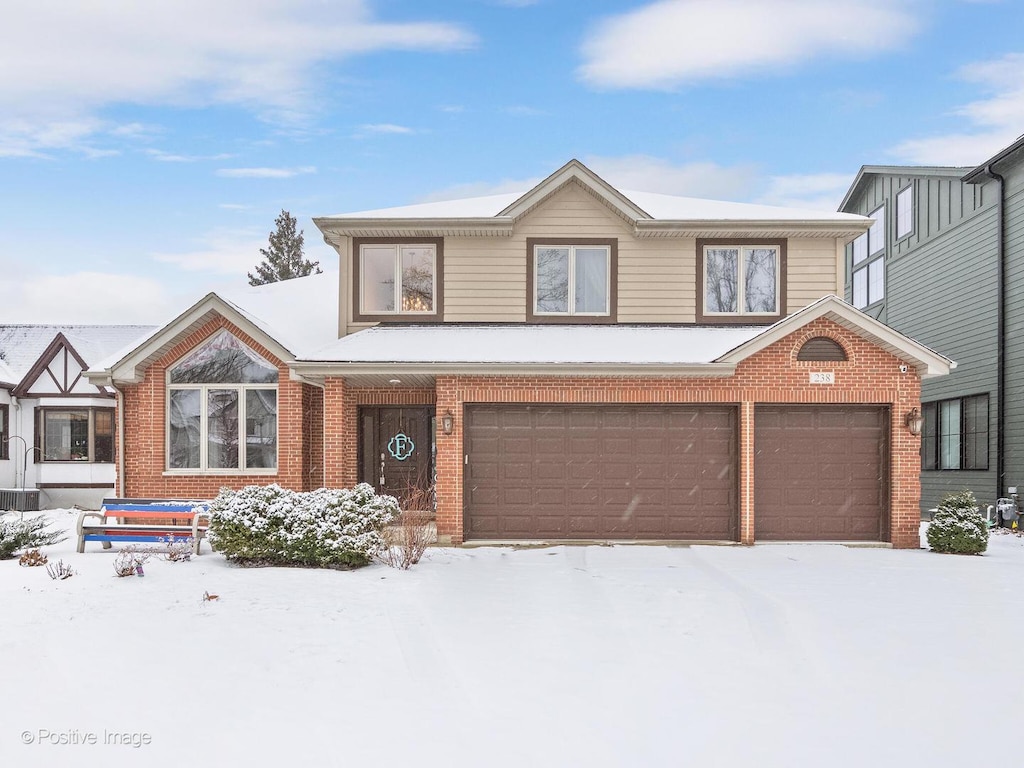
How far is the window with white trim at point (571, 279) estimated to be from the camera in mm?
14008

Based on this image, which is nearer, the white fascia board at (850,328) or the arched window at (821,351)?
the white fascia board at (850,328)

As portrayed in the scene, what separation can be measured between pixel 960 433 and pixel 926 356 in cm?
775

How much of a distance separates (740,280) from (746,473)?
13.9 ft

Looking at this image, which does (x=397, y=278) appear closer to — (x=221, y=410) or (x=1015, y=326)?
(x=221, y=410)

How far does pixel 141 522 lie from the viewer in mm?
10914

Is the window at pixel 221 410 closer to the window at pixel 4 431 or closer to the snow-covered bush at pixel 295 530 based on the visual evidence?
the snow-covered bush at pixel 295 530

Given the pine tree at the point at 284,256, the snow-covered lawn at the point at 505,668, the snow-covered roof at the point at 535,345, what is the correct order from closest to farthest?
the snow-covered lawn at the point at 505,668, the snow-covered roof at the point at 535,345, the pine tree at the point at 284,256

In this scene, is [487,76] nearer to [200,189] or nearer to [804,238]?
[804,238]

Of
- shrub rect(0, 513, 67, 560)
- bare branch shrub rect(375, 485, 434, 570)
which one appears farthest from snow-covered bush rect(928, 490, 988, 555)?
shrub rect(0, 513, 67, 560)

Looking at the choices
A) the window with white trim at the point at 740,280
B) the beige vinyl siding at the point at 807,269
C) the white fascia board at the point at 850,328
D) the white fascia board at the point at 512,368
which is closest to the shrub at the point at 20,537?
the white fascia board at the point at 512,368

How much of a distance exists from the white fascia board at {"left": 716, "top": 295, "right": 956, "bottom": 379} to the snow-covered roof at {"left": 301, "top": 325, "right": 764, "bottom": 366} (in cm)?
47

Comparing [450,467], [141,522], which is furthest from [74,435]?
[450,467]

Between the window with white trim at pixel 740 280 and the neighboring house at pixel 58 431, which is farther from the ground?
the window with white trim at pixel 740 280

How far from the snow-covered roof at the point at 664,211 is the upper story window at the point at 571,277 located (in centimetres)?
120
